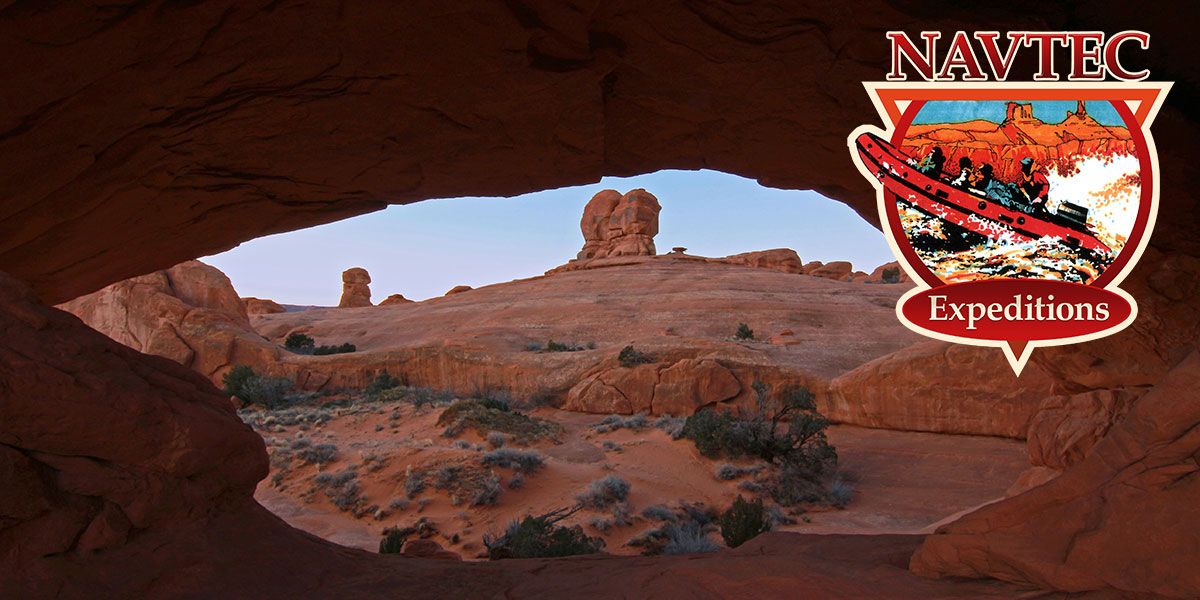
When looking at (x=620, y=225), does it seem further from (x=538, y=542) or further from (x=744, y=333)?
(x=538, y=542)

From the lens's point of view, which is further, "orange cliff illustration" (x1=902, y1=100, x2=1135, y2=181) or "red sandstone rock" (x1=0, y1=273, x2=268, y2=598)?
"orange cliff illustration" (x1=902, y1=100, x2=1135, y2=181)

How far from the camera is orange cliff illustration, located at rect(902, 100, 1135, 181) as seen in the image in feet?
14.9

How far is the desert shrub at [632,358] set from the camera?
19109 millimetres

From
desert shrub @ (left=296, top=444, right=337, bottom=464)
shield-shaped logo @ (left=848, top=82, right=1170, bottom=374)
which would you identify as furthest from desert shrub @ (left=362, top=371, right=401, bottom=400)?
shield-shaped logo @ (left=848, top=82, right=1170, bottom=374)

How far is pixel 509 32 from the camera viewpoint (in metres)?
4.54

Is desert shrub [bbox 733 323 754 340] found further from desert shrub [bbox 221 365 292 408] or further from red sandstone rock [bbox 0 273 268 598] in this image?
red sandstone rock [bbox 0 273 268 598]

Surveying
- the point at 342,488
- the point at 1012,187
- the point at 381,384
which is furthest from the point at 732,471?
the point at 381,384

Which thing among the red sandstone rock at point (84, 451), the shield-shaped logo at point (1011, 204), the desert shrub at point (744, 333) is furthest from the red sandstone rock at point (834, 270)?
the red sandstone rock at point (84, 451)

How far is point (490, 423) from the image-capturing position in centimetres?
1475

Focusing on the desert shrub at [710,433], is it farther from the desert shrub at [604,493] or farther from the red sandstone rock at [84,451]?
the red sandstone rock at [84,451]

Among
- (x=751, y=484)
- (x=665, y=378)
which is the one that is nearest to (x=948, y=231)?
(x=751, y=484)

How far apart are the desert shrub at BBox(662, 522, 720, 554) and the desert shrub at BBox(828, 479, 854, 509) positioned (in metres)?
2.93

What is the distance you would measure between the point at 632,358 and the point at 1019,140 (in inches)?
591

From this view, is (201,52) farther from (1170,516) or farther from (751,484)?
(751,484)
